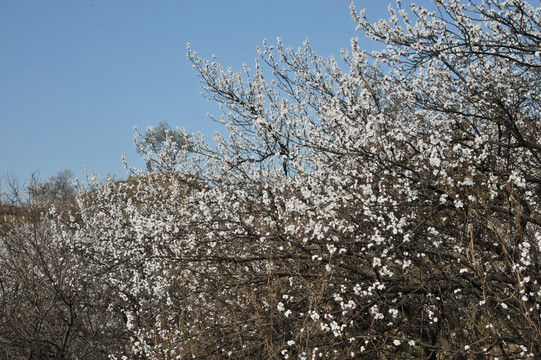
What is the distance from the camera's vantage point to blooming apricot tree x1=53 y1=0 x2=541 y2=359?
4934 millimetres

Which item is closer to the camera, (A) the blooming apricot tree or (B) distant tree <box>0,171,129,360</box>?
(A) the blooming apricot tree

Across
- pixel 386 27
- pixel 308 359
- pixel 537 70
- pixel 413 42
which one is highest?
pixel 386 27

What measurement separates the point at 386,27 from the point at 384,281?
3424 millimetres

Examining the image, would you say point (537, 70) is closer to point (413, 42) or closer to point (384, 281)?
point (413, 42)

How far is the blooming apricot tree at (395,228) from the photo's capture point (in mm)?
4934

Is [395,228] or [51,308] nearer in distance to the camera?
[395,228]

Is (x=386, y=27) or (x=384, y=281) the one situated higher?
(x=386, y=27)

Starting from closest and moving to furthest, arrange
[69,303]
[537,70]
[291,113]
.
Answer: [537,70] → [291,113] → [69,303]

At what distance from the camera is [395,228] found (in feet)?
15.6

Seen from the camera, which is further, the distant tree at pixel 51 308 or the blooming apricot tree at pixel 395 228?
the distant tree at pixel 51 308

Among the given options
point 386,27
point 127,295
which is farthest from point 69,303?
point 386,27

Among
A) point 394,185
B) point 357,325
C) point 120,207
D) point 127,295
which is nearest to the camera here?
point 394,185

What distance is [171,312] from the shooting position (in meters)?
7.09

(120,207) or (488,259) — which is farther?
(120,207)
